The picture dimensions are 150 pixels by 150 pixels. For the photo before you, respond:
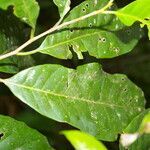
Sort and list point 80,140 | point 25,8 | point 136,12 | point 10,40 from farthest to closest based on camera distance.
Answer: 1. point 10,40
2. point 25,8
3. point 136,12
4. point 80,140

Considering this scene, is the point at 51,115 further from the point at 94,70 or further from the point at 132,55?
the point at 132,55

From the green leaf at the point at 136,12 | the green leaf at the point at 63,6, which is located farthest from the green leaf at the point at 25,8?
the green leaf at the point at 136,12

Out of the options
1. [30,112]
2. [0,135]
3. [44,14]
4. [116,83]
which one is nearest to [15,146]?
[0,135]

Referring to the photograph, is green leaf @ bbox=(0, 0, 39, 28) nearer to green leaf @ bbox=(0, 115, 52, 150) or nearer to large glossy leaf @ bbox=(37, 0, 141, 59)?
large glossy leaf @ bbox=(37, 0, 141, 59)

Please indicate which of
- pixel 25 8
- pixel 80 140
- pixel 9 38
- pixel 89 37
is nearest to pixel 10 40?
pixel 9 38

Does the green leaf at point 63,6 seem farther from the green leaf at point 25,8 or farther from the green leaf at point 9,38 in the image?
the green leaf at point 9,38

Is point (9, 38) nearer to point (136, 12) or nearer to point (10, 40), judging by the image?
point (10, 40)
